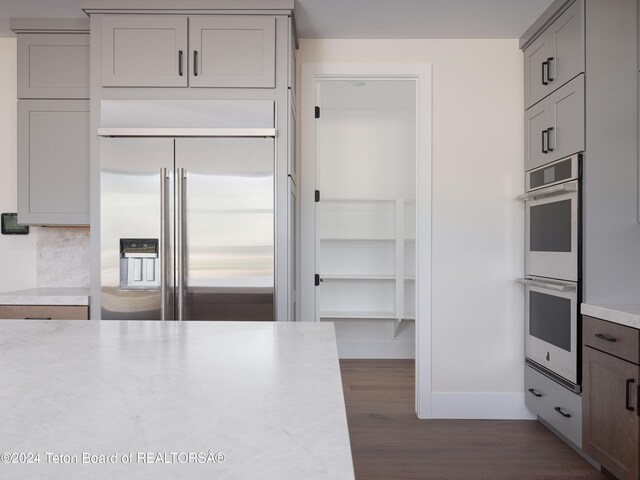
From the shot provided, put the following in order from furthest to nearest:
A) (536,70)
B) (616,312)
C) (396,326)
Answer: (396,326), (536,70), (616,312)

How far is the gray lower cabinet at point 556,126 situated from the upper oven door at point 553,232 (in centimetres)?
21

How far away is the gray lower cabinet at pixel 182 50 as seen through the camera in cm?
265

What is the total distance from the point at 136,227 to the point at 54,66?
3.93 feet

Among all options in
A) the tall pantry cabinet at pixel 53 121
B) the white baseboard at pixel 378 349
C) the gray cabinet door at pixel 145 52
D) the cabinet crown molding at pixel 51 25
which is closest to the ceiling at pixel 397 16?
the cabinet crown molding at pixel 51 25

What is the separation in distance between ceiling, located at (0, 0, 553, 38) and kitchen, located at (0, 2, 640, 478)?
0.12m

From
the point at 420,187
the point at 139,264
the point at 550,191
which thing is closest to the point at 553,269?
the point at 550,191

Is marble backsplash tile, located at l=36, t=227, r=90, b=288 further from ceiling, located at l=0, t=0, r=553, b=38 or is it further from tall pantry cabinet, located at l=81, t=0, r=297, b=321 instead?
ceiling, located at l=0, t=0, r=553, b=38

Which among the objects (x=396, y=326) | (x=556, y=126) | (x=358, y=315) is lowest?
(x=396, y=326)

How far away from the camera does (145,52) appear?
2.66 meters

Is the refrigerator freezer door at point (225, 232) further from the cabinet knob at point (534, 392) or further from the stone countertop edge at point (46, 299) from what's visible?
the cabinet knob at point (534, 392)

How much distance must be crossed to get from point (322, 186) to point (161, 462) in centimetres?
433

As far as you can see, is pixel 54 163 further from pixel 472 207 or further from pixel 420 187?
pixel 472 207

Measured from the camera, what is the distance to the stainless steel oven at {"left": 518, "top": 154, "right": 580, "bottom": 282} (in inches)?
100

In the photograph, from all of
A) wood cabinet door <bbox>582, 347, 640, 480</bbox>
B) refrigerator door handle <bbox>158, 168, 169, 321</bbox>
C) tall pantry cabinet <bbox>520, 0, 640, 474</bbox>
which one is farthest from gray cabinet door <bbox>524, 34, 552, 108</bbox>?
refrigerator door handle <bbox>158, 168, 169, 321</bbox>
